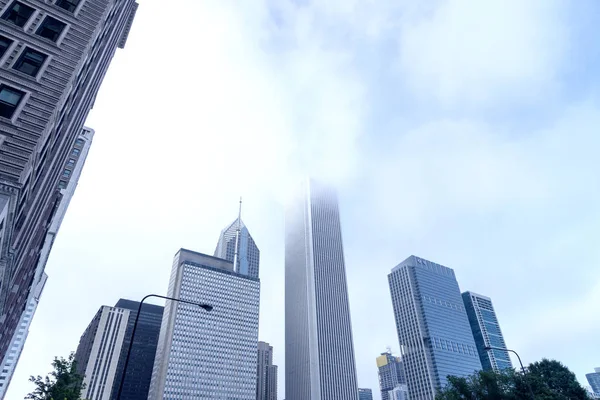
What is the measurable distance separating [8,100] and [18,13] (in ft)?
29.0

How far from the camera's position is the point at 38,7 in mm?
31719

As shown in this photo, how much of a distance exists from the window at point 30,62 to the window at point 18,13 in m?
2.40

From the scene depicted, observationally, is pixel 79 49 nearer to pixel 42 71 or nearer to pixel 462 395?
pixel 42 71

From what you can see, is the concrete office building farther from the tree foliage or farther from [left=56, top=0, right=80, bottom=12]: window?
the tree foliage

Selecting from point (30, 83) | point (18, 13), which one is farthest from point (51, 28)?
point (30, 83)

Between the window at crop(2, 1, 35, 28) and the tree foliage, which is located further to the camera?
the tree foliage

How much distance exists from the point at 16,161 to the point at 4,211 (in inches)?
159

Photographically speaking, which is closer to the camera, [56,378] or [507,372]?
[56,378]

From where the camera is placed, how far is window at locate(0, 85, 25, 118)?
26906mm

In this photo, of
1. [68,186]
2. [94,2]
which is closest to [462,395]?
[94,2]

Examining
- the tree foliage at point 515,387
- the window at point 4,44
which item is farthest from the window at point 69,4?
the tree foliage at point 515,387

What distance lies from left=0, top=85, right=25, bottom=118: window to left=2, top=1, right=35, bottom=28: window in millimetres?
6493

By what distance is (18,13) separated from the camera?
3055 centimetres

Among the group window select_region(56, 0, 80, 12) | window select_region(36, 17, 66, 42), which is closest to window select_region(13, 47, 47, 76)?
window select_region(36, 17, 66, 42)
